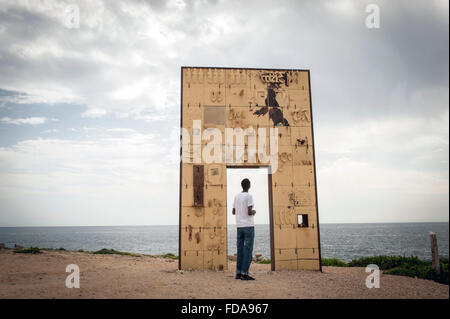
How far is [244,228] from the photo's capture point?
253 inches

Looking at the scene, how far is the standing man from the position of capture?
6.34 metres

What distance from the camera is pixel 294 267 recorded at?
25.7ft

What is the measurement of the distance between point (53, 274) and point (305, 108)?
27.8ft

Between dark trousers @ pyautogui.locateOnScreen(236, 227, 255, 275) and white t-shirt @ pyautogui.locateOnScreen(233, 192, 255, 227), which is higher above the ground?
white t-shirt @ pyautogui.locateOnScreen(233, 192, 255, 227)

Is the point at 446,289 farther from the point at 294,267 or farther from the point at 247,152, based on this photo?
the point at 247,152

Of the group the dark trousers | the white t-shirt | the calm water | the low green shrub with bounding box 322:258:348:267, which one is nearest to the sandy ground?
the dark trousers

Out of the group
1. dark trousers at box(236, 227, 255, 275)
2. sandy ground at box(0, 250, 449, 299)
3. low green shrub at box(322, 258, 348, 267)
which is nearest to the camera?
sandy ground at box(0, 250, 449, 299)

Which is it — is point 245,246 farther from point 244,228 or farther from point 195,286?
point 195,286

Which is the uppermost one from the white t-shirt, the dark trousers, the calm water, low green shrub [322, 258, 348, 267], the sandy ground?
the white t-shirt

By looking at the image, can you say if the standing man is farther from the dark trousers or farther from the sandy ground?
the sandy ground

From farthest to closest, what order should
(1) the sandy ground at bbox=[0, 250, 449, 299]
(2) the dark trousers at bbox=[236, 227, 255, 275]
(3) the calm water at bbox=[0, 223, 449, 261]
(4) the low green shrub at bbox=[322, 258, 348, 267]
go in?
(3) the calm water at bbox=[0, 223, 449, 261] → (4) the low green shrub at bbox=[322, 258, 348, 267] → (2) the dark trousers at bbox=[236, 227, 255, 275] → (1) the sandy ground at bbox=[0, 250, 449, 299]

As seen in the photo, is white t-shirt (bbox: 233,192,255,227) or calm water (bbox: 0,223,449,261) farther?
calm water (bbox: 0,223,449,261)

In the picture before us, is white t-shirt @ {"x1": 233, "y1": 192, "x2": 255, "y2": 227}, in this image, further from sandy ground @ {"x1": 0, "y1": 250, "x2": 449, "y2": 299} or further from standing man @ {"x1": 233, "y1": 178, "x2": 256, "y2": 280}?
sandy ground @ {"x1": 0, "y1": 250, "x2": 449, "y2": 299}
